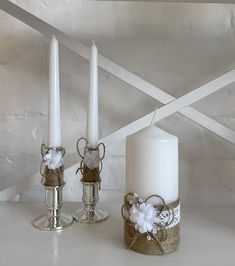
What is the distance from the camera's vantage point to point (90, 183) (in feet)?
1.83

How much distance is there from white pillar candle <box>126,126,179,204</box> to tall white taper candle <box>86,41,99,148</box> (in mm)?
100

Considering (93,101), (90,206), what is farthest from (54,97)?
(90,206)

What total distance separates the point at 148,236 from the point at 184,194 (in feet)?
0.83

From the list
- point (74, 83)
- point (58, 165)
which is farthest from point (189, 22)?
point (58, 165)

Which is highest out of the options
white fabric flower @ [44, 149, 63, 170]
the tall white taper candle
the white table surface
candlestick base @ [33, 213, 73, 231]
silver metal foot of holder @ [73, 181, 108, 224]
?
the tall white taper candle

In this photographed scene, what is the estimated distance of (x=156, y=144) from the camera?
457 millimetres

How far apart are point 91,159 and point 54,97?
9 cm

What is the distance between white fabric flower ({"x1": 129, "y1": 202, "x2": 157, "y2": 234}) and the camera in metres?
0.45

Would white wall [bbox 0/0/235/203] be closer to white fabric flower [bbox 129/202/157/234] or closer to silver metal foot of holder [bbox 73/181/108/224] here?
silver metal foot of holder [bbox 73/181/108/224]

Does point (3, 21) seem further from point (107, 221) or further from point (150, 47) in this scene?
point (107, 221)

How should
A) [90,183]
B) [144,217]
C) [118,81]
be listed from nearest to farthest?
[144,217]
[90,183]
[118,81]

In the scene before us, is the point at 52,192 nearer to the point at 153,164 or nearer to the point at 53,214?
the point at 53,214

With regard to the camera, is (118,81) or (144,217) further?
(118,81)

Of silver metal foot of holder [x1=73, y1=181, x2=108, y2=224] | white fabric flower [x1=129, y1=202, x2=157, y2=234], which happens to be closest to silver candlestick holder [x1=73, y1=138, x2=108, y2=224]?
silver metal foot of holder [x1=73, y1=181, x2=108, y2=224]
